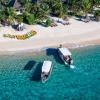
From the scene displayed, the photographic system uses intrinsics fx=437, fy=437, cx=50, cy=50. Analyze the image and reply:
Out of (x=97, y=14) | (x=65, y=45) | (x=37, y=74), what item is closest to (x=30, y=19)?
(x=65, y=45)

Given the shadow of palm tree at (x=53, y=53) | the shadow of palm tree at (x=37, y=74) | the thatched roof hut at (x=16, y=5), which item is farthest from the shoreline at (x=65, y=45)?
the thatched roof hut at (x=16, y=5)

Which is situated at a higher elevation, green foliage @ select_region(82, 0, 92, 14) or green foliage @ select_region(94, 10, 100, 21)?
green foliage @ select_region(82, 0, 92, 14)

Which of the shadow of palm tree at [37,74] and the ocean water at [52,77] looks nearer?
the ocean water at [52,77]

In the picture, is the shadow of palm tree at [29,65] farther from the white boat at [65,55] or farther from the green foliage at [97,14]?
the green foliage at [97,14]

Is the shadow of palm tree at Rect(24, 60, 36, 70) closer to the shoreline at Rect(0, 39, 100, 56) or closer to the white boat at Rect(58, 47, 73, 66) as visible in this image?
the shoreline at Rect(0, 39, 100, 56)

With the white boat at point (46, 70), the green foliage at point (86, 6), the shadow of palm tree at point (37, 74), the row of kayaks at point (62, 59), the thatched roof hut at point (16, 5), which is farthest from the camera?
the thatched roof hut at point (16, 5)

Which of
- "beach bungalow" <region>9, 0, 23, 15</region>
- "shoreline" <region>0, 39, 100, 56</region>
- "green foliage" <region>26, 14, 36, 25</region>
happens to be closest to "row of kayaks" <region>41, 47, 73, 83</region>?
"shoreline" <region>0, 39, 100, 56</region>
